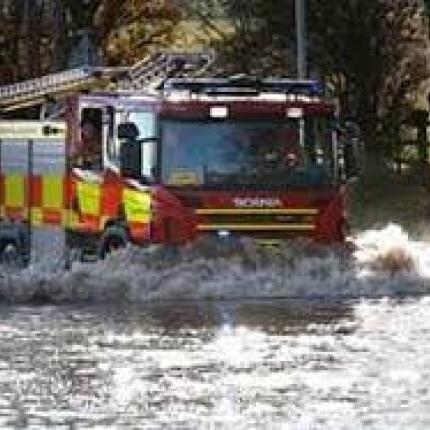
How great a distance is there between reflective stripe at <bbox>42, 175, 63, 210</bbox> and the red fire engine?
0.96 m

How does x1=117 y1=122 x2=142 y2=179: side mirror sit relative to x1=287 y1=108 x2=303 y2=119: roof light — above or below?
below

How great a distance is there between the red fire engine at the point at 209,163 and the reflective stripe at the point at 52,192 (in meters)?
0.96

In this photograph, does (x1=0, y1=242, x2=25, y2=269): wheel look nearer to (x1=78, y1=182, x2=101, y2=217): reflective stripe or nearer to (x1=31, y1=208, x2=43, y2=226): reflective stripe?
(x1=31, y1=208, x2=43, y2=226): reflective stripe

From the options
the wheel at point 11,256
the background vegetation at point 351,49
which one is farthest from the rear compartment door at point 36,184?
the background vegetation at point 351,49

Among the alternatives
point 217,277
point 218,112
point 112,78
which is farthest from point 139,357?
point 112,78

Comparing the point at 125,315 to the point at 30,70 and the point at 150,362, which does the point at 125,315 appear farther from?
the point at 30,70

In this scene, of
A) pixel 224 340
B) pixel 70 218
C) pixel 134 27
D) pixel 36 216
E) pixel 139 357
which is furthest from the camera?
pixel 134 27

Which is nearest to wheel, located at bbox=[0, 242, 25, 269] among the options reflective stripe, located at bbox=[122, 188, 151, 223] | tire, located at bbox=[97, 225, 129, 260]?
tire, located at bbox=[97, 225, 129, 260]

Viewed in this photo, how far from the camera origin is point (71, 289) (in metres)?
22.1

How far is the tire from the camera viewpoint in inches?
936

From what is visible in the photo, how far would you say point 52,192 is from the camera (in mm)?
26047

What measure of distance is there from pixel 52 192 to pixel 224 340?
8589 millimetres

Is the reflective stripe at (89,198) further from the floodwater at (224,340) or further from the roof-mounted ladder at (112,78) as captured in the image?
the roof-mounted ladder at (112,78)

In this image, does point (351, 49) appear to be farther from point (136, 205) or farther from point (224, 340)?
point (224, 340)
